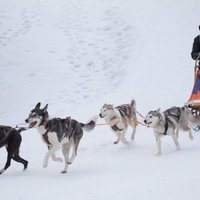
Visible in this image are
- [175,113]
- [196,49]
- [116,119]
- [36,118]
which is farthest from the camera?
[116,119]

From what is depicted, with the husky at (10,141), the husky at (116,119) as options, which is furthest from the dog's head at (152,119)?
the husky at (10,141)

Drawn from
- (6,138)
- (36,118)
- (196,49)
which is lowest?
(6,138)

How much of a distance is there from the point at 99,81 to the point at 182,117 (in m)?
4.99

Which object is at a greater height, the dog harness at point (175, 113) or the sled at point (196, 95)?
the sled at point (196, 95)

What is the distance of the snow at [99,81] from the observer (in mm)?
5617

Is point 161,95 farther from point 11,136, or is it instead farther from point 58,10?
point 58,10

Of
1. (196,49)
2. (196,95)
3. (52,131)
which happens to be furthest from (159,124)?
(52,131)

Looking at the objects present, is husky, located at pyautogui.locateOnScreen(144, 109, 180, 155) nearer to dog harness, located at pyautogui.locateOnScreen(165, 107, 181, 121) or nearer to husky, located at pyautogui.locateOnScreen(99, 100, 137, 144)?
dog harness, located at pyautogui.locateOnScreen(165, 107, 181, 121)

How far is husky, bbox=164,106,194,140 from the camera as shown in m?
7.74

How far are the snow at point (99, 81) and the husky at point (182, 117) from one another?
0.34m

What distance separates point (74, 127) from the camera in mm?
6988

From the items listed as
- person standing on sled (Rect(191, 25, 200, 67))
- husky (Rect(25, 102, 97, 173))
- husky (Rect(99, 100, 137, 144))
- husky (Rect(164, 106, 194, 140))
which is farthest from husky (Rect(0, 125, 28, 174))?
person standing on sled (Rect(191, 25, 200, 67))

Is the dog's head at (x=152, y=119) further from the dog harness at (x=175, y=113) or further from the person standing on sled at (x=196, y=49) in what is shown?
the person standing on sled at (x=196, y=49)

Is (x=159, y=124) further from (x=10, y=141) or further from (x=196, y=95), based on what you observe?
(x=10, y=141)
